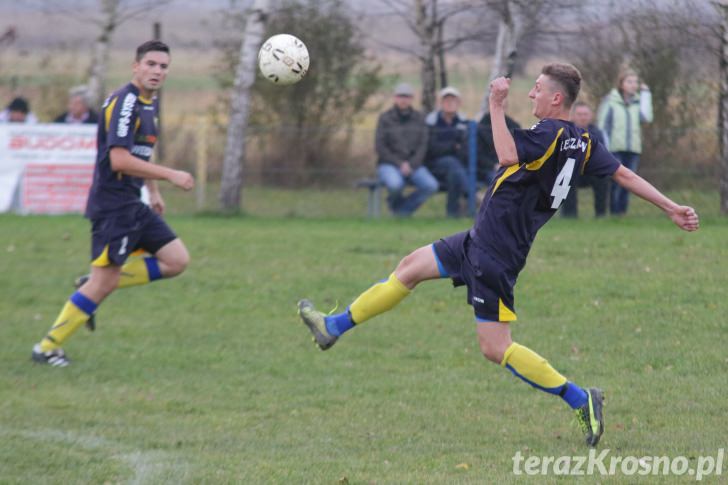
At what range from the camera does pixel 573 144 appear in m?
5.62

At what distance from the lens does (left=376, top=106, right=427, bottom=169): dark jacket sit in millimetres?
14625

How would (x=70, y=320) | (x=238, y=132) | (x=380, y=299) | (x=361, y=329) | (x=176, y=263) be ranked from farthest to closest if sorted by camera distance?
(x=238, y=132) → (x=361, y=329) → (x=176, y=263) → (x=70, y=320) → (x=380, y=299)

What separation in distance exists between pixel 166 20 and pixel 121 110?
47.3 meters

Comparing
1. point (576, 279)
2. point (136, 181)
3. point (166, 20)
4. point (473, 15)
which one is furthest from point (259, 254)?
point (166, 20)

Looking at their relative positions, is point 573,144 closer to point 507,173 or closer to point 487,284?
point 507,173

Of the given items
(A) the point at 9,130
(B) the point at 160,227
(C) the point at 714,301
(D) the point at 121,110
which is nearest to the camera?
(D) the point at 121,110

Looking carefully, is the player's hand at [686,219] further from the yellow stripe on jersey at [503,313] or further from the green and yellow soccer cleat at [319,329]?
the green and yellow soccer cleat at [319,329]

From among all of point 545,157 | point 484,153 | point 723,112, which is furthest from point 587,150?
point 723,112

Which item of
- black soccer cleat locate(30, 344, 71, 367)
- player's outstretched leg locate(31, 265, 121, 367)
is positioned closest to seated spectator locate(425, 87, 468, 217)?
player's outstretched leg locate(31, 265, 121, 367)

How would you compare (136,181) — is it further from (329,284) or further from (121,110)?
(329,284)

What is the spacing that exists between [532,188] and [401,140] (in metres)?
9.05

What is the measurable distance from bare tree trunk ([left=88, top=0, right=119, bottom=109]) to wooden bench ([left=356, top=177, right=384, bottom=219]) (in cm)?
703

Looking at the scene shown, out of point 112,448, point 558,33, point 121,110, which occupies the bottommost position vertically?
point 112,448

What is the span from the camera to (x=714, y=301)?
30.4ft
